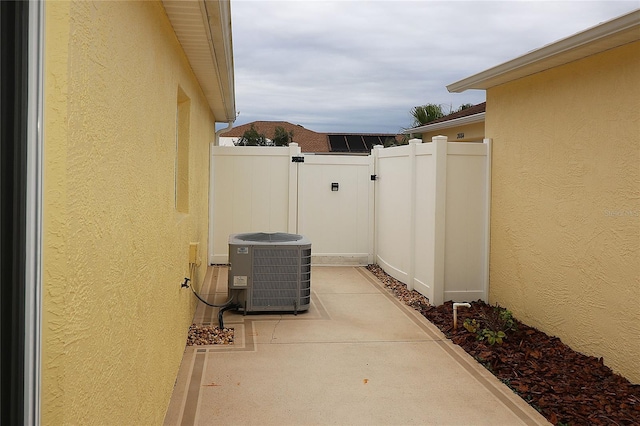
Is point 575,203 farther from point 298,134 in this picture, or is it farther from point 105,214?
point 298,134

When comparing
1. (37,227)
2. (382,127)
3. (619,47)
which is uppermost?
(382,127)

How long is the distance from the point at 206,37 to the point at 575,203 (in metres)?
3.58

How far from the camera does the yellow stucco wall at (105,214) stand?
1581 millimetres

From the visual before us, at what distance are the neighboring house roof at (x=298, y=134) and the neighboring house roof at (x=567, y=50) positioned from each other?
68.0ft

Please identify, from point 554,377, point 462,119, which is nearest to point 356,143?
point 462,119

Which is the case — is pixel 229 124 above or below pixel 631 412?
above

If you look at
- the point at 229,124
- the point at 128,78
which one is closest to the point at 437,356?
the point at 128,78

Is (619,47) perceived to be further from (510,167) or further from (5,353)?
(5,353)

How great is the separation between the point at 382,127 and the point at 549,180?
89.5ft

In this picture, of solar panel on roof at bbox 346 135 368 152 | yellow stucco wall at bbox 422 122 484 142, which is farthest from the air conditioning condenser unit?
solar panel on roof at bbox 346 135 368 152

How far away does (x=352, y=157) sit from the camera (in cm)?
1055

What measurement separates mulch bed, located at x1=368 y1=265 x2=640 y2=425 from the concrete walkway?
0.43 ft

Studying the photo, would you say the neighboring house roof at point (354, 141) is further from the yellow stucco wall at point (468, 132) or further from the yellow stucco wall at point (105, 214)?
the yellow stucco wall at point (105, 214)

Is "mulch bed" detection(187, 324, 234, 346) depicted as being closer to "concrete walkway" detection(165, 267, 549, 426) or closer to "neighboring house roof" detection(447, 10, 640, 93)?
"concrete walkway" detection(165, 267, 549, 426)
